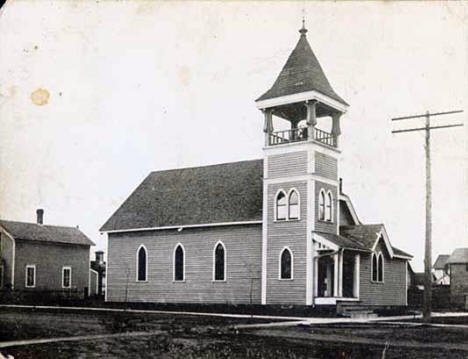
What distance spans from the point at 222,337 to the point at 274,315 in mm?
10527

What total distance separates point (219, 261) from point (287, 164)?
5.32 metres

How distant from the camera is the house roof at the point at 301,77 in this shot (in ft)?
89.3

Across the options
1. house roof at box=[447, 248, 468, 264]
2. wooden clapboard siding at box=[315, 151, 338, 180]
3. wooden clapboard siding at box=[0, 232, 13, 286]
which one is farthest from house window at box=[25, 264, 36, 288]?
house roof at box=[447, 248, 468, 264]

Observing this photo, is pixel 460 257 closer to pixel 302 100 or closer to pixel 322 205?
pixel 322 205

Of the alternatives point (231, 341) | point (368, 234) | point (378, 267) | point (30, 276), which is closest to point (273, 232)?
point (368, 234)

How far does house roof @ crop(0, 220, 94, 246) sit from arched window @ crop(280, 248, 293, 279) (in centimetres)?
1686

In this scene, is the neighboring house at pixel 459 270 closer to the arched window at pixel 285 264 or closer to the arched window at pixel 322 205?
the arched window at pixel 322 205

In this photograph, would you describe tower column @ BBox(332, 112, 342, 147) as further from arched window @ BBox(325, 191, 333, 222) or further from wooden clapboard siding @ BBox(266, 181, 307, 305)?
wooden clapboard siding @ BBox(266, 181, 307, 305)

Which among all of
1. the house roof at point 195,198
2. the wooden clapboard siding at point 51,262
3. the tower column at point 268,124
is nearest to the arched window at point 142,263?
the house roof at point 195,198

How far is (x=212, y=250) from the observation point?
30.2 meters

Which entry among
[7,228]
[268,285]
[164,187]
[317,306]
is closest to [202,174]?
[164,187]

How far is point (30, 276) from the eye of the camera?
3994 centimetres

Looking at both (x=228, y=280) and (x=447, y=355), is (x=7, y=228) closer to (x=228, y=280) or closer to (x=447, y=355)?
(x=228, y=280)

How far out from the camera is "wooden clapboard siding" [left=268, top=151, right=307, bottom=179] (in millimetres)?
27344
